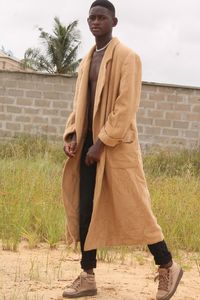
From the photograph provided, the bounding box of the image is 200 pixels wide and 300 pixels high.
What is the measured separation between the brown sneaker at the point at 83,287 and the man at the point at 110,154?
6cm

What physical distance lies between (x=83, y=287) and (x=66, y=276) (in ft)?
1.65

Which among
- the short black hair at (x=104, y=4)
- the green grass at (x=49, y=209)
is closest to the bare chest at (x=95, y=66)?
the short black hair at (x=104, y=4)

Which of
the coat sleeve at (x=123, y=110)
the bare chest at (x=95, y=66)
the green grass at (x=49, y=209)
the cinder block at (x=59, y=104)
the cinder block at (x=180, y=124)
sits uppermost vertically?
the cinder block at (x=59, y=104)

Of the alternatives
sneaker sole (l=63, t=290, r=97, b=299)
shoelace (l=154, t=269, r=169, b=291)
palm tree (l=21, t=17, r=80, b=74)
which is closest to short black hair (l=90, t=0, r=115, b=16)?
shoelace (l=154, t=269, r=169, b=291)

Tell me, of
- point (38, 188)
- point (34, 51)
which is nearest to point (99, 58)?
point (38, 188)

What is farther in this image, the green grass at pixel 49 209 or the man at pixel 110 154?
the green grass at pixel 49 209

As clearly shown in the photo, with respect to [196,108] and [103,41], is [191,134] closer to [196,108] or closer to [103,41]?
[196,108]

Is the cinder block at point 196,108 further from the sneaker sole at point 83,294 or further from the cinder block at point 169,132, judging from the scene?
the sneaker sole at point 83,294

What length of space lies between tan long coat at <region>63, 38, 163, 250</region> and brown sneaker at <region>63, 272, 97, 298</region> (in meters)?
0.31

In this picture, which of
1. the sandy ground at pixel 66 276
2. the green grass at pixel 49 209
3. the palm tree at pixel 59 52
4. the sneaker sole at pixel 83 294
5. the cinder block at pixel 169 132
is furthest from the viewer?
the palm tree at pixel 59 52

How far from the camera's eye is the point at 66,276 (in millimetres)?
4004

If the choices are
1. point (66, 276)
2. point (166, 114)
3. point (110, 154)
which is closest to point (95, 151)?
point (110, 154)

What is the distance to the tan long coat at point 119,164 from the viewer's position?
3225 mm

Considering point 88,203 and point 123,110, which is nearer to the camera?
point 123,110
